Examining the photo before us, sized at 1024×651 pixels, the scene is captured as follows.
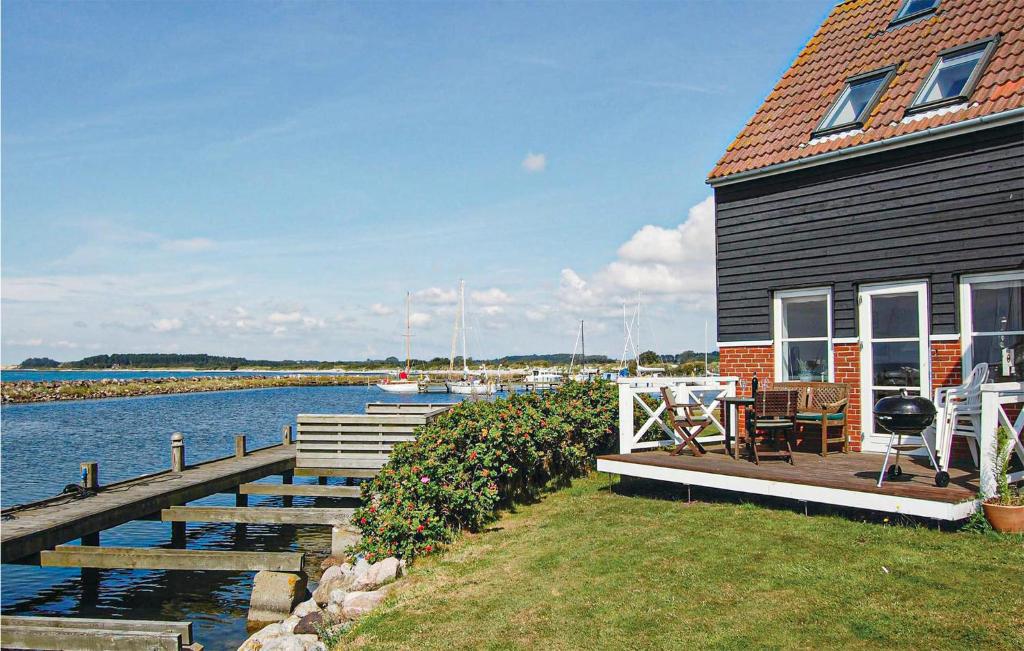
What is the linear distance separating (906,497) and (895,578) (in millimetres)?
1693

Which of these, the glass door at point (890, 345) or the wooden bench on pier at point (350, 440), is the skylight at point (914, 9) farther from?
the wooden bench on pier at point (350, 440)

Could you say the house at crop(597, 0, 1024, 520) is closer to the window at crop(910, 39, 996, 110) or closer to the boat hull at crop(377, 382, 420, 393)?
the window at crop(910, 39, 996, 110)

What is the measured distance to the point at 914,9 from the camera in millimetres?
13188

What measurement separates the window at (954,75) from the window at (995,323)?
2.67 meters

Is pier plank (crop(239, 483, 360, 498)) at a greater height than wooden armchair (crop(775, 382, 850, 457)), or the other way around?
wooden armchair (crop(775, 382, 850, 457))

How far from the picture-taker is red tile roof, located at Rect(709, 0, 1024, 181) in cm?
1063

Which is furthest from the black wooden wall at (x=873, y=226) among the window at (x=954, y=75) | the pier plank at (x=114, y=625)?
the pier plank at (x=114, y=625)

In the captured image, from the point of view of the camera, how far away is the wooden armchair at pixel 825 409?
10.8 meters

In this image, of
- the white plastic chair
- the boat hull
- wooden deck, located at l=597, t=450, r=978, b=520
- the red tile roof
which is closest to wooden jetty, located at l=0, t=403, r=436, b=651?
wooden deck, located at l=597, t=450, r=978, b=520

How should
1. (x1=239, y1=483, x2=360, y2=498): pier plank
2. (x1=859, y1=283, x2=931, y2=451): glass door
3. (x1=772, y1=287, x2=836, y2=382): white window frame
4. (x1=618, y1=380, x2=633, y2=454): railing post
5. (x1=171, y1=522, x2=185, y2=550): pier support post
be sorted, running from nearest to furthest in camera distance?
(x1=859, y1=283, x2=931, y2=451): glass door, (x1=618, y1=380, x2=633, y2=454): railing post, (x1=772, y1=287, x2=836, y2=382): white window frame, (x1=171, y1=522, x2=185, y2=550): pier support post, (x1=239, y1=483, x2=360, y2=498): pier plank

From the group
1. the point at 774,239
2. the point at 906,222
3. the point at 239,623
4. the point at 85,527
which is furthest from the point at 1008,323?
the point at 85,527

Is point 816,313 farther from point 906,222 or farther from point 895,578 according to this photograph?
point 895,578

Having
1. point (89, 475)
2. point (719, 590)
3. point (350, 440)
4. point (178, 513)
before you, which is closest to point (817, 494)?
point (719, 590)

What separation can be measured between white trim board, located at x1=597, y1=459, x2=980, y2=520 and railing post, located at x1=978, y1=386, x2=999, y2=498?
30 cm
